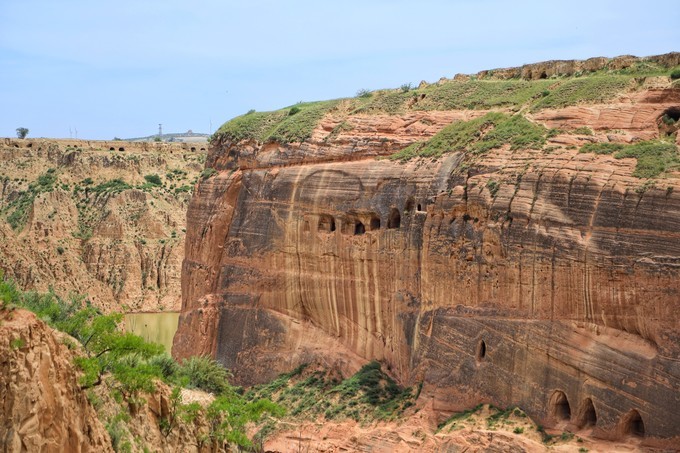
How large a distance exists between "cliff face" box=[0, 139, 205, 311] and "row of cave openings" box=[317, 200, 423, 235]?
109 feet

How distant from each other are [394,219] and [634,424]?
1274 cm

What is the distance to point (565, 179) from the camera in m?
40.5

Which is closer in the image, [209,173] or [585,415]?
[585,415]

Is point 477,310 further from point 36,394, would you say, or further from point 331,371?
point 36,394

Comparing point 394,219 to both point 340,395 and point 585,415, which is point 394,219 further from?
point 585,415

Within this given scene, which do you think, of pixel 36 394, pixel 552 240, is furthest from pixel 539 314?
pixel 36 394

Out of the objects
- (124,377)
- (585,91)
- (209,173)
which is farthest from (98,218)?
(124,377)

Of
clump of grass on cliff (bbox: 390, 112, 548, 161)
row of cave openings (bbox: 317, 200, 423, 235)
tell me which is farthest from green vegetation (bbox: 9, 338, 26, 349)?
row of cave openings (bbox: 317, 200, 423, 235)

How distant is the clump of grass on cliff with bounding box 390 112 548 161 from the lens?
144ft

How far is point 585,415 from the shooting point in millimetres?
39562

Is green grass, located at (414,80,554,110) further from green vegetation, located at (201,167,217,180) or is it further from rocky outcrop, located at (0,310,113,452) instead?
rocky outcrop, located at (0,310,113,452)

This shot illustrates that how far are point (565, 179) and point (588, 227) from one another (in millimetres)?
1895

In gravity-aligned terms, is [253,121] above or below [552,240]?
above

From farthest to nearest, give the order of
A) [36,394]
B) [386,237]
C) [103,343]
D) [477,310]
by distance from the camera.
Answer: [386,237] → [477,310] → [103,343] → [36,394]
